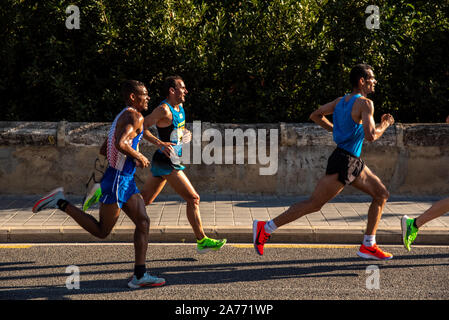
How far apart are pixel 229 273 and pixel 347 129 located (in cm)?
180

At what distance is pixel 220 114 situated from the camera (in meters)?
9.77

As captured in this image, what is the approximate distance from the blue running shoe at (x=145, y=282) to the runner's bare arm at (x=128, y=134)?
3.25 feet

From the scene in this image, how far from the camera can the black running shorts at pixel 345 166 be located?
18.9 feet

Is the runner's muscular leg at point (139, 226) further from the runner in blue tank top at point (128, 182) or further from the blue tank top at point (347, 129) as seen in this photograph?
the blue tank top at point (347, 129)

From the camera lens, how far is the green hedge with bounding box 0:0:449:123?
364 inches

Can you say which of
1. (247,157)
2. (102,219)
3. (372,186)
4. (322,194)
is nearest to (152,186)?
(102,219)

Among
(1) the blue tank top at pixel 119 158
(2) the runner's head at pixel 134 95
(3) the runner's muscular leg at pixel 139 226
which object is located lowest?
(3) the runner's muscular leg at pixel 139 226

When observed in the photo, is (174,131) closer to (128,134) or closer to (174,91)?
(174,91)

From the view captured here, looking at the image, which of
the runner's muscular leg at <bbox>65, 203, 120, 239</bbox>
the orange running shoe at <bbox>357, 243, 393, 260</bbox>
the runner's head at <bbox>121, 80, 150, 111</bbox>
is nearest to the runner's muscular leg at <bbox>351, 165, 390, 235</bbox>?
the orange running shoe at <bbox>357, 243, 393, 260</bbox>

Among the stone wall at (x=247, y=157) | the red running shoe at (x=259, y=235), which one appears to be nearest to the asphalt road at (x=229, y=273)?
the red running shoe at (x=259, y=235)

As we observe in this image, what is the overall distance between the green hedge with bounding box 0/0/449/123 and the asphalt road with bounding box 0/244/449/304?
140 inches

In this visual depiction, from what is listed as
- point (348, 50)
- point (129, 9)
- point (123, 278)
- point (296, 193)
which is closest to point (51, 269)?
point (123, 278)

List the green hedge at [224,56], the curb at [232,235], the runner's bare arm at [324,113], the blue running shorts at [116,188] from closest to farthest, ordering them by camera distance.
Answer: the blue running shorts at [116,188] < the runner's bare arm at [324,113] < the curb at [232,235] < the green hedge at [224,56]

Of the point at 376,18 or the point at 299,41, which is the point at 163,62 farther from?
the point at 376,18
